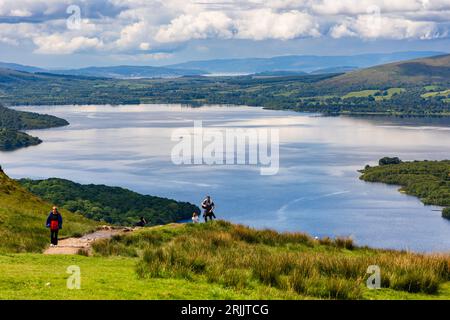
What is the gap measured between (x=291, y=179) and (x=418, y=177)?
25308 mm

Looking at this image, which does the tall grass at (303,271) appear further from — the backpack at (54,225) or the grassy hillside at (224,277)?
the backpack at (54,225)

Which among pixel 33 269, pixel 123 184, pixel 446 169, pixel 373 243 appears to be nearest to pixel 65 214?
pixel 33 269

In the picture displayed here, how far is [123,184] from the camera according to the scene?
119375 millimetres

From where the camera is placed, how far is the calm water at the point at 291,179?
9475 cm

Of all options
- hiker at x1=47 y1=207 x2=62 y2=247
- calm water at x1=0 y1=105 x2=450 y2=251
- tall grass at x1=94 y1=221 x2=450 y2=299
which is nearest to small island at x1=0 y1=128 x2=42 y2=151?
calm water at x1=0 y1=105 x2=450 y2=251

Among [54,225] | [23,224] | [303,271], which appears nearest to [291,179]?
[23,224]

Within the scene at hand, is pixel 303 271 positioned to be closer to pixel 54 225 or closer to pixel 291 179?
pixel 54 225

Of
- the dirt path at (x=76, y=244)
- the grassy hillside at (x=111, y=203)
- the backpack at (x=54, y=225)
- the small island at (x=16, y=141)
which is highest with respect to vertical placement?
the backpack at (x=54, y=225)

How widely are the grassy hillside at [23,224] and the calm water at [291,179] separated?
180ft

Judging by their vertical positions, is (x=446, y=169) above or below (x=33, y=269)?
below

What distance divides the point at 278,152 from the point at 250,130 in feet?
107

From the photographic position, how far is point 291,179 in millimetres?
128625

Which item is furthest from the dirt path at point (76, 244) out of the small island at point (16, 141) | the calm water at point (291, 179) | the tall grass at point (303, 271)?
the small island at point (16, 141)
